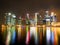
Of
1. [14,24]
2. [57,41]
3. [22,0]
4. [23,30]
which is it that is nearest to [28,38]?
[23,30]

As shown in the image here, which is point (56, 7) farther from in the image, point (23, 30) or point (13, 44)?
point (13, 44)

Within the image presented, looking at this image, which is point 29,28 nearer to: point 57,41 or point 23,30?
point 23,30

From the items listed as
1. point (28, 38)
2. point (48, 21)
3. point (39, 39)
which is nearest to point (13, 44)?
point (28, 38)

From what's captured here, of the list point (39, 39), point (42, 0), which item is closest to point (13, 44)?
point (39, 39)

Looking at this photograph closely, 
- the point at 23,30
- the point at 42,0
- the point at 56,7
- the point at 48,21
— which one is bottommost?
the point at 23,30

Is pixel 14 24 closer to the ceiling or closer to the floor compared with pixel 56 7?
closer to the floor

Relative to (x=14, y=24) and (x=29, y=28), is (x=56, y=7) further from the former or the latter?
(x=14, y=24)

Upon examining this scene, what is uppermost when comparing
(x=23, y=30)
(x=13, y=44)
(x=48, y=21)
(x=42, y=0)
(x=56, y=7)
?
(x=42, y=0)

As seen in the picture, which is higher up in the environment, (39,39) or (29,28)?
(29,28)
